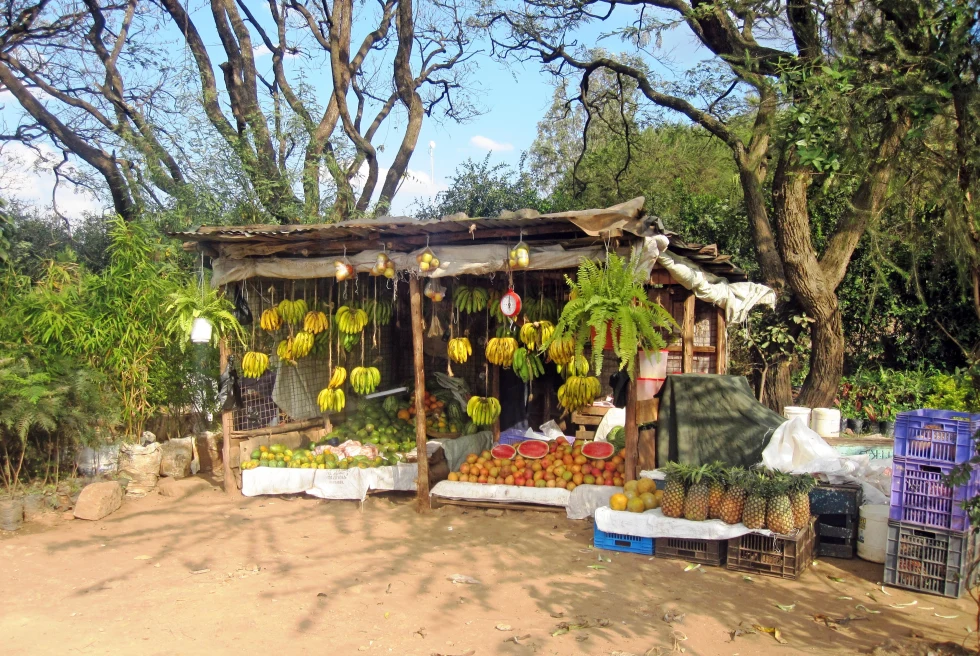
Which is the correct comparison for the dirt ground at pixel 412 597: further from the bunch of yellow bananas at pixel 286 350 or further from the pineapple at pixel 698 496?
the bunch of yellow bananas at pixel 286 350

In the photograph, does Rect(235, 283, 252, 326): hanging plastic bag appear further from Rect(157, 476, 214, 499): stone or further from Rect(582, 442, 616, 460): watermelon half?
Rect(582, 442, 616, 460): watermelon half

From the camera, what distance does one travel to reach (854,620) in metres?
4.59

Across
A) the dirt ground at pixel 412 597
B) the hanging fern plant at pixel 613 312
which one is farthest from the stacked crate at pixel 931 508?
the hanging fern plant at pixel 613 312

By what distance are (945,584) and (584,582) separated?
8.18 ft

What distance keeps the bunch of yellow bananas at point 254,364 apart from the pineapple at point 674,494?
462 centimetres

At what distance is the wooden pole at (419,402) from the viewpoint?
23.7 ft

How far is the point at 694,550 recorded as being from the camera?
18.8ft

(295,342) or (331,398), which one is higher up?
(295,342)

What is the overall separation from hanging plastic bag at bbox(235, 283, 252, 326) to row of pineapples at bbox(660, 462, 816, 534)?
17.0 feet

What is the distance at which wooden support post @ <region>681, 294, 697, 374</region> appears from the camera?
357 inches

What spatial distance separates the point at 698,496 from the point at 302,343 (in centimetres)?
461

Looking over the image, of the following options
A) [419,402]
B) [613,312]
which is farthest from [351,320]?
[613,312]

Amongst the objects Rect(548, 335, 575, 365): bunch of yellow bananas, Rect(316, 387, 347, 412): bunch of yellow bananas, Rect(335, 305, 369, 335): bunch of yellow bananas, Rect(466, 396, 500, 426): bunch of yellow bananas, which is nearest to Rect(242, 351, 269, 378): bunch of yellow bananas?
Rect(316, 387, 347, 412): bunch of yellow bananas

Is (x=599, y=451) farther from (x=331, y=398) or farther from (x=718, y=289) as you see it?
(x=331, y=398)
